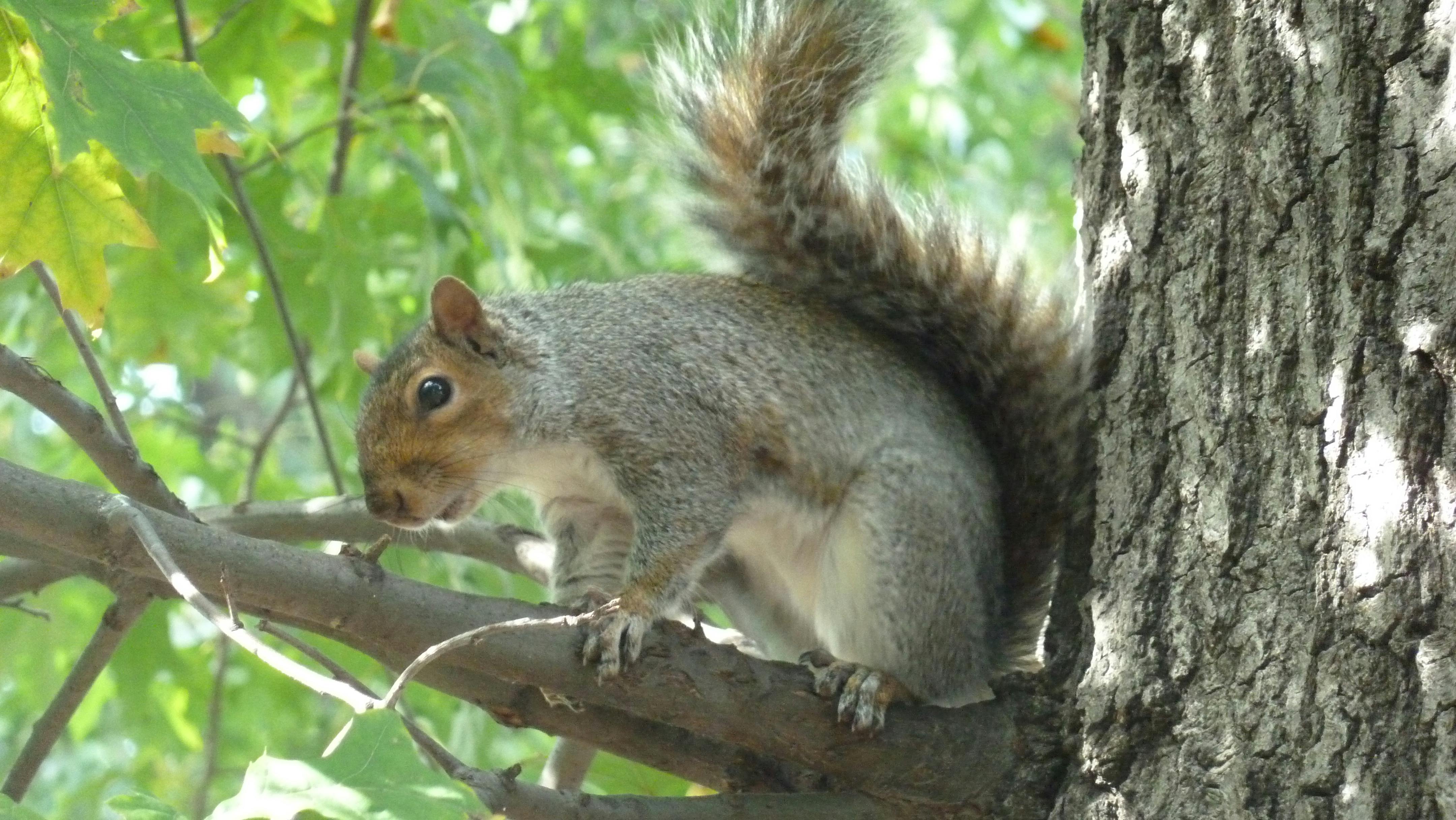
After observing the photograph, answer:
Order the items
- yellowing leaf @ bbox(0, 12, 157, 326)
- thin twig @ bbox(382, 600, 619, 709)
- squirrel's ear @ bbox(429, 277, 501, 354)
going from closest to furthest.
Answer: thin twig @ bbox(382, 600, 619, 709) → yellowing leaf @ bbox(0, 12, 157, 326) → squirrel's ear @ bbox(429, 277, 501, 354)

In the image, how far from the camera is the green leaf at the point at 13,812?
3.84 feet

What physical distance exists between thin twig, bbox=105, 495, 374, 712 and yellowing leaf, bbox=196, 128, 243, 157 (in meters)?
0.61

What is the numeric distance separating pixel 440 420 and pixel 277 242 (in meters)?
1.04

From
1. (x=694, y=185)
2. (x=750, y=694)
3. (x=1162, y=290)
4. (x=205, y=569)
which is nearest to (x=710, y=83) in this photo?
(x=694, y=185)

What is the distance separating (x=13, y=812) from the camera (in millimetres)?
1186

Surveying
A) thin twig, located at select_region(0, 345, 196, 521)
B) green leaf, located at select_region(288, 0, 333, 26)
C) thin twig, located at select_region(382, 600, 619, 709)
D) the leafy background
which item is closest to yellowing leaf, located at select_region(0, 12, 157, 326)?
the leafy background

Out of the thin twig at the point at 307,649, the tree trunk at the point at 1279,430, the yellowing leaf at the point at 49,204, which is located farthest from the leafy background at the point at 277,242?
the tree trunk at the point at 1279,430

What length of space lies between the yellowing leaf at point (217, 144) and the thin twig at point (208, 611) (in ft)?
2.00

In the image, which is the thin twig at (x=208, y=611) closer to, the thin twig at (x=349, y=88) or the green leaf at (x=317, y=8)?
the thin twig at (x=349, y=88)

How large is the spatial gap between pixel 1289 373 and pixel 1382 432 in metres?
0.13

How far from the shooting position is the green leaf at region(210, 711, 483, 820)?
1127 millimetres

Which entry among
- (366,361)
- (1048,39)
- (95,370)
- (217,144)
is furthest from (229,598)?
(1048,39)

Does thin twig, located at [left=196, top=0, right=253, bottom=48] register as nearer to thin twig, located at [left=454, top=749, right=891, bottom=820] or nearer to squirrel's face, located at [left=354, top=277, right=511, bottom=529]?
squirrel's face, located at [left=354, top=277, right=511, bottom=529]

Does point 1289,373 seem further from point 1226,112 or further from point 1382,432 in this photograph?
point 1226,112
